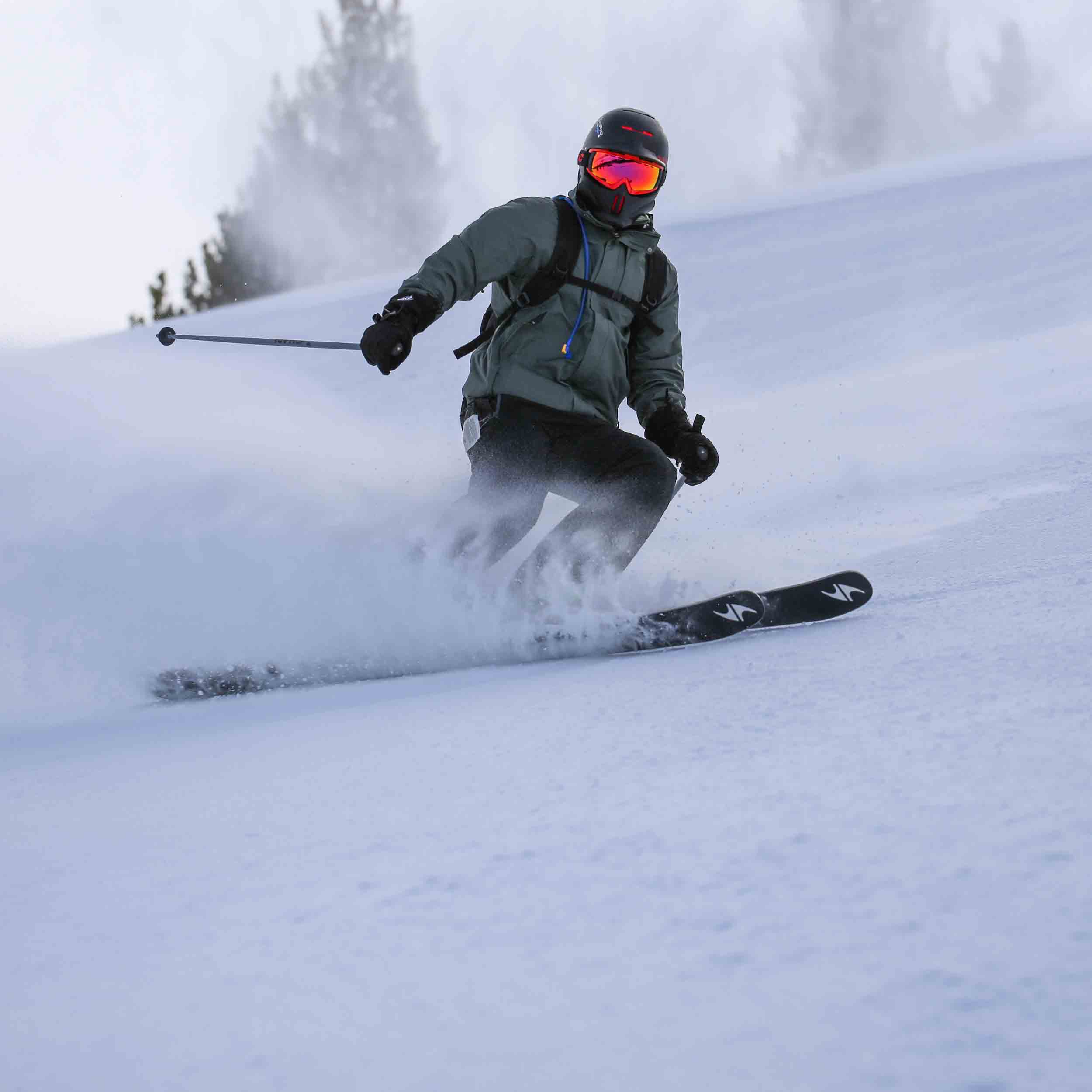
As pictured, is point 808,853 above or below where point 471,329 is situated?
below

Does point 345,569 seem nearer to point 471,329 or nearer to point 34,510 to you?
point 34,510

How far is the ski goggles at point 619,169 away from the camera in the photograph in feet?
11.7

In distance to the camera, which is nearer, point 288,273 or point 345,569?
point 345,569

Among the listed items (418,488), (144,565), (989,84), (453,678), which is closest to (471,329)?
(418,488)

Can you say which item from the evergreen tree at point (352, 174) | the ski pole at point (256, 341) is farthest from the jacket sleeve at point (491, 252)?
the evergreen tree at point (352, 174)

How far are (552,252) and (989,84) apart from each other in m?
73.1

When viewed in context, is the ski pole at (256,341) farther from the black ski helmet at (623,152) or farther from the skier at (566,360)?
the black ski helmet at (623,152)

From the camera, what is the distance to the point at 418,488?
4918mm

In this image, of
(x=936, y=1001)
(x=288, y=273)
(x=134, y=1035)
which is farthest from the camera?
(x=288, y=273)

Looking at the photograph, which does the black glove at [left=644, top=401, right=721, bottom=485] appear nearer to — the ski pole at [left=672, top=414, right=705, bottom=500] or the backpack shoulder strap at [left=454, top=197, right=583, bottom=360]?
the ski pole at [left=672, top=414, right=705, bottom=500]

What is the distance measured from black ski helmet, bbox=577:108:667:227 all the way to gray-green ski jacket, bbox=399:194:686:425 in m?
0.05

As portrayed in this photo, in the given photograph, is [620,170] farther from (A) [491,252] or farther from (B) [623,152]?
(A) [491,252]

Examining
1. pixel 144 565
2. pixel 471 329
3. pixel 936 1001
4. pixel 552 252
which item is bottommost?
pixel 936 1001

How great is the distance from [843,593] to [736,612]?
10.9 inches
